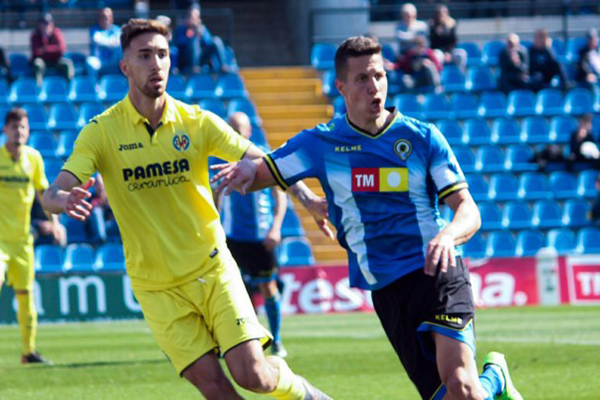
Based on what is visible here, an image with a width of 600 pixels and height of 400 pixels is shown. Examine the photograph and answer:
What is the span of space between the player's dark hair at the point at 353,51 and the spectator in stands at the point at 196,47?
16.6m

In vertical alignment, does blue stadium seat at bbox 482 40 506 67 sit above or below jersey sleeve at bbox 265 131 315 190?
below

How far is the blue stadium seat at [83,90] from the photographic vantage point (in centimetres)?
2275

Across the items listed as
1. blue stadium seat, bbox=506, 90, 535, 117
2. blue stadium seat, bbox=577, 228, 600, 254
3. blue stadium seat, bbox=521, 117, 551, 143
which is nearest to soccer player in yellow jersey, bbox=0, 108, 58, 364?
blue stadium seat, bbox=577, 228, 600, 254

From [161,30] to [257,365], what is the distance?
2.01 meters

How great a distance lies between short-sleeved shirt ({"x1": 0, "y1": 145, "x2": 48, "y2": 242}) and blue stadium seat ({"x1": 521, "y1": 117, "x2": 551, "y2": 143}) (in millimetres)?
12965

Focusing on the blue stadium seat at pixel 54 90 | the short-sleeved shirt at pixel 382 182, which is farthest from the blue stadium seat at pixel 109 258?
the short-sleeved shirt at pixel 382 182

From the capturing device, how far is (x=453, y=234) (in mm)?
5621

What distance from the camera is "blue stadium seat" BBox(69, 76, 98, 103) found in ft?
74.6

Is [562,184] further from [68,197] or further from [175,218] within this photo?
[68,197]

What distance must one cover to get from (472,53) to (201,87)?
609 cm

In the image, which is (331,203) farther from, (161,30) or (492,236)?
(492,236)

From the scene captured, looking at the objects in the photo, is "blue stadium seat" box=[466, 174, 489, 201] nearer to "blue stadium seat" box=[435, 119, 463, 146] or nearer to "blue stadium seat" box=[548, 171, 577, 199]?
"blue stadium seat" box=[435, 119, 463, 146]

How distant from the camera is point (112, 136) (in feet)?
22.5

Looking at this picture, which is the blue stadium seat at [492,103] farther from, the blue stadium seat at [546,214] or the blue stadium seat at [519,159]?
the blue stadium seat at [546,214]
